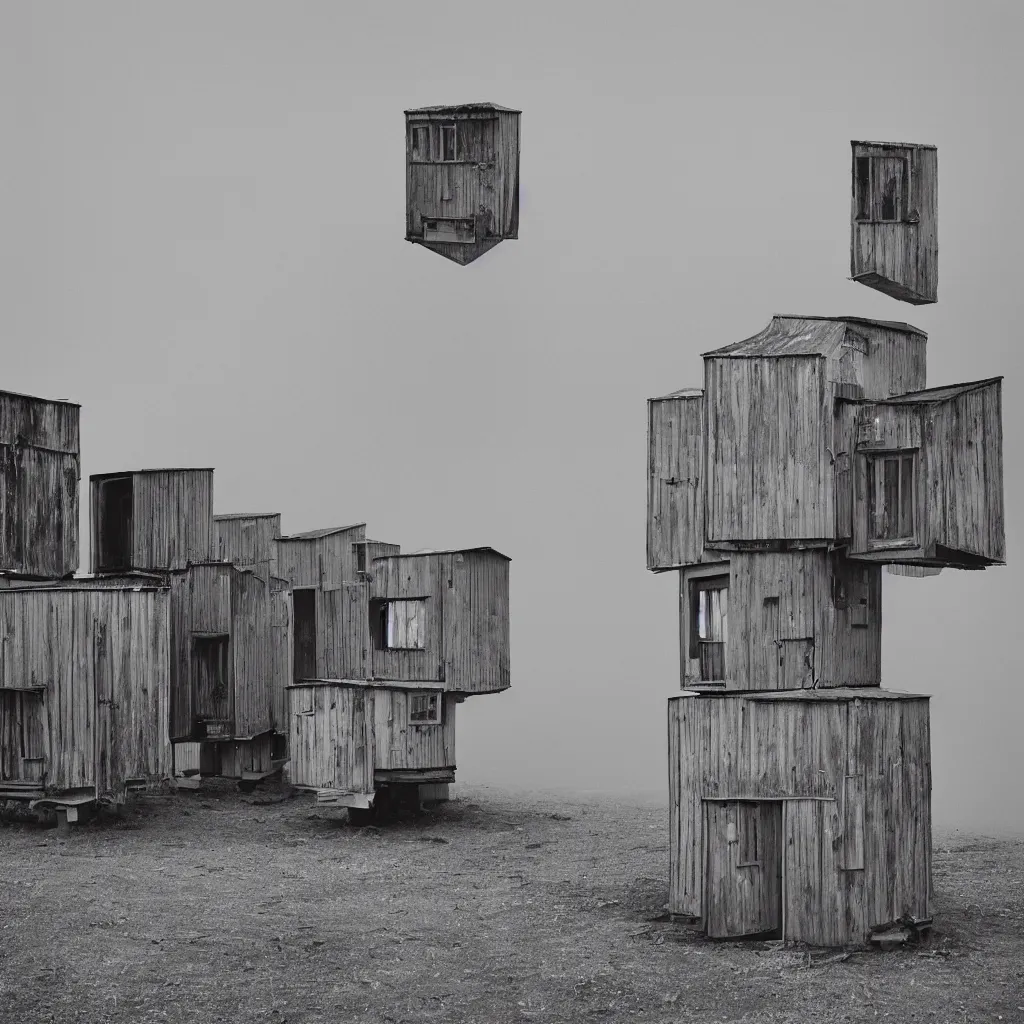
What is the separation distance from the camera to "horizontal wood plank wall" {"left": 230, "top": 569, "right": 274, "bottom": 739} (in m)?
46.2

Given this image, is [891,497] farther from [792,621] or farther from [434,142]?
[434,142]

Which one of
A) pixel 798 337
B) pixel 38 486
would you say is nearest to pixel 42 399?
pixel 38 486

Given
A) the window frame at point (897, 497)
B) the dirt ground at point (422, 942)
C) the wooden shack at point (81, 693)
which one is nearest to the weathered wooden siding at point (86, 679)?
the wooden shack at point (81, 693)

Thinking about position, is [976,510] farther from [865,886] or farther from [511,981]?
[511,981]

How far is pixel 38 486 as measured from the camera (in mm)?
40375

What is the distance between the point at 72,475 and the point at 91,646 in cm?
707

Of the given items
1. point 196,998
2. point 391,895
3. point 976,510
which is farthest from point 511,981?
point 976,510

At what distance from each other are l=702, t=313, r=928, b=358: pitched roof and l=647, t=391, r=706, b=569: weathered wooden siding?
1.66 meters

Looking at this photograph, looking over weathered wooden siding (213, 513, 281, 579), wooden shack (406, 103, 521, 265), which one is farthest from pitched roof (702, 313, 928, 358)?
weathered wooden siding (213, 513, 281, 579)

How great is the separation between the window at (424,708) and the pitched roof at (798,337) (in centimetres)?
1596

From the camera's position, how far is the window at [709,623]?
1118 inches

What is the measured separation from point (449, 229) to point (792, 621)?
10.2 meters

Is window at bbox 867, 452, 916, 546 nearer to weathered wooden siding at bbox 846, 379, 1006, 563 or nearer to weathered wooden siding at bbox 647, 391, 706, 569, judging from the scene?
weathered wooden siding at bbox 846, 379, 1006, 563

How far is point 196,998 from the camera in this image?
2247cm
